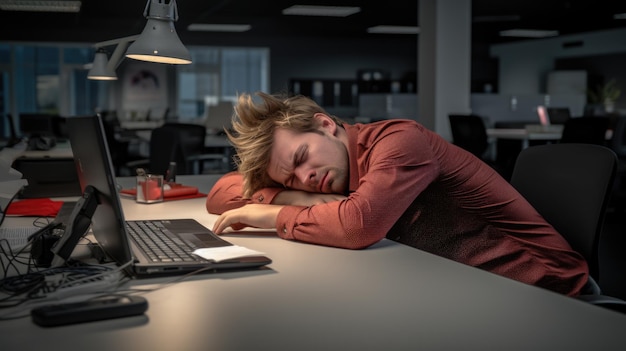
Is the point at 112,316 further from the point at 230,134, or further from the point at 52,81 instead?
the point at 52,81

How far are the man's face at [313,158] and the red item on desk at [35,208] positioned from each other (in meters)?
0.80

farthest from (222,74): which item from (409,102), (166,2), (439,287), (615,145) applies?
(439,287)

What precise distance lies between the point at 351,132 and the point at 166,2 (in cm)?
76

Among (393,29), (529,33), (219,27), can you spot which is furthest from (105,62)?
(529,33)

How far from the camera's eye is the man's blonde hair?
1687mm

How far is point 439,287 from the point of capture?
1.16 m

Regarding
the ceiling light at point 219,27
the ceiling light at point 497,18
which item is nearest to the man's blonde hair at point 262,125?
the ceiling light at point 497,18

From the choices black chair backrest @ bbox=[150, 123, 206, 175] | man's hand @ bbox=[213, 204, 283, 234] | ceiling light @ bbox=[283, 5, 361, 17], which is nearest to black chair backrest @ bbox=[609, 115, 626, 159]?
black chair backrest @ bbox=[150, 123, 206, 175]

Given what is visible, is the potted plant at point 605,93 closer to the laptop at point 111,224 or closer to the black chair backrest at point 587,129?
the black chair backrest at point 587,129

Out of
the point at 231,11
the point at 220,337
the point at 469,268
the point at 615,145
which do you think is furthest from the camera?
the point at 231,11

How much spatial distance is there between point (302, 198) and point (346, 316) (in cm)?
78

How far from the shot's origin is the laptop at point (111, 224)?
1.17 metres

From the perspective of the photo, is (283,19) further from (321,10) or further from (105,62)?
(105,62)

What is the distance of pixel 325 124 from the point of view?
1.71 metres
